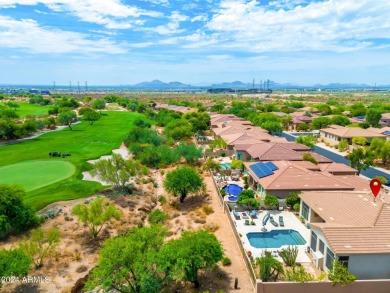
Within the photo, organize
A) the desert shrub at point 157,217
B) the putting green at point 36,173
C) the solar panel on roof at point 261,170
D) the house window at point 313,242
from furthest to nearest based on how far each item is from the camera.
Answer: the putting green at point 36,173, the solar panel on roof at point 261,170, the desert shrub at point 157,217, the house window at point 313,242

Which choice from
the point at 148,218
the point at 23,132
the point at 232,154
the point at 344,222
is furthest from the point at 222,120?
the point at 344,222

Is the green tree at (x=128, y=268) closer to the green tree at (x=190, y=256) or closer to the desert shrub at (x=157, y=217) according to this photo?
the green tree at (x=190, y=256)

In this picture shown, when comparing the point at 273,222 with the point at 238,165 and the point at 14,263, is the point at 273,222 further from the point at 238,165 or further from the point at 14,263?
the point at 14,263

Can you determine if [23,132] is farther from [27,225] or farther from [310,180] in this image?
[310,180]

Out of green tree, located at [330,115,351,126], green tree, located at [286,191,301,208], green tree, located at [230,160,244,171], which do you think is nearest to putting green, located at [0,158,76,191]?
green tree, located at [230,160,244,171]

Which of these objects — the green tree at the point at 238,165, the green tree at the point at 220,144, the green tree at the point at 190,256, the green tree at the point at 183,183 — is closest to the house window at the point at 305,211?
the green tree at the point at 190,256

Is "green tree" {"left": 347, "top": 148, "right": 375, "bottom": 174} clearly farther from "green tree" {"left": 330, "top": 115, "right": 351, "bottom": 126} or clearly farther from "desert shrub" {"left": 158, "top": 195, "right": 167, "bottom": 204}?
"green tree" {"left": 330, "top": 115, "right": 351, "bottom": 126}

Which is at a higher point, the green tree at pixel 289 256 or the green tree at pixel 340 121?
the green tree at pixel 340 121

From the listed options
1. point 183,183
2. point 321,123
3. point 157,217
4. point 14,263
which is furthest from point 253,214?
point 321,123
